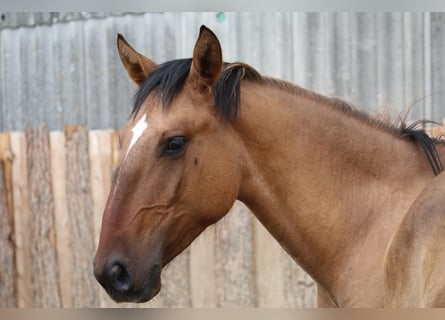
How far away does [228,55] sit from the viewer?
5.26 metres

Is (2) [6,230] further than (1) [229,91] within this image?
Yes

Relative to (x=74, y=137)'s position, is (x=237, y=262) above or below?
below

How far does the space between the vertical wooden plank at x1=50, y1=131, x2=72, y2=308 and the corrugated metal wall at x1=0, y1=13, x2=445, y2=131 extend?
34 cm

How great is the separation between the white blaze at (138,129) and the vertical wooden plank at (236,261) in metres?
2.37

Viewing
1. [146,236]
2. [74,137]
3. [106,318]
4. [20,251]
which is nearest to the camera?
[106,318]

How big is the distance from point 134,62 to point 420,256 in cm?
162

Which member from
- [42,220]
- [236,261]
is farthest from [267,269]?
[42,220]

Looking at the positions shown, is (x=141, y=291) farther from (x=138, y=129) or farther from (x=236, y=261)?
(x=236, y=261)

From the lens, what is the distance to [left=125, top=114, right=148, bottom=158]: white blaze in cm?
254

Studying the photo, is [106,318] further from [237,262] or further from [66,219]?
[66,219]

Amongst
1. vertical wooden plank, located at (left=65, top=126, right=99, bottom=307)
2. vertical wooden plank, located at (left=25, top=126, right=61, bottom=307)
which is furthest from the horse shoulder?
vertical wooden plank, located at (left=25, top=126, right=61, bottom=307)

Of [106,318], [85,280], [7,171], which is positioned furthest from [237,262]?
[106,318]

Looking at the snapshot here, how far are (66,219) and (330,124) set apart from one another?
3447mm

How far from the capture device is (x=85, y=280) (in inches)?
220
